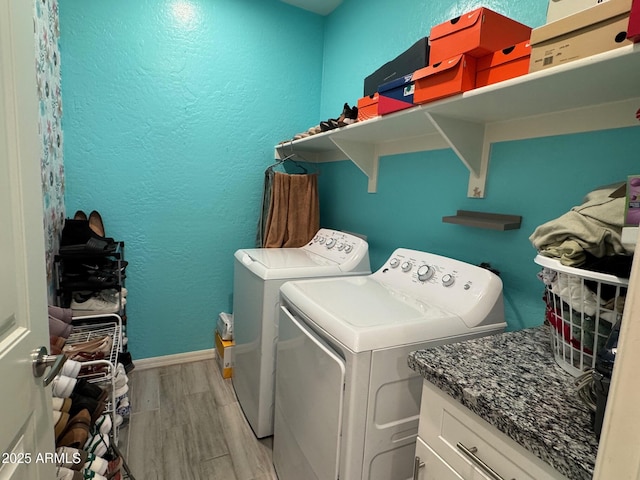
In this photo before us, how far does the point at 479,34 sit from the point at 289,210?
157 cm

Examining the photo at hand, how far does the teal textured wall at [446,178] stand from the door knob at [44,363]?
1.43 meters

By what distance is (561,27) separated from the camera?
31.7 inches

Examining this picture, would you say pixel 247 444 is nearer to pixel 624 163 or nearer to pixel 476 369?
pixel 476 369

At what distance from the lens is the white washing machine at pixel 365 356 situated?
0.98m

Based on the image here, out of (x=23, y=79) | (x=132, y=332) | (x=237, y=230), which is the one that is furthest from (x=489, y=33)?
(x=132, y=332)

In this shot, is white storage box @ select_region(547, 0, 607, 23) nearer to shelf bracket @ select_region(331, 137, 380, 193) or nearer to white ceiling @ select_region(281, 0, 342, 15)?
shelf bracket @ select_region(331, 137, 380, 193)

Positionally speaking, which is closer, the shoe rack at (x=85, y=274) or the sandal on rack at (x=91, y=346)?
the sandal on rack at (x=91, y=346)

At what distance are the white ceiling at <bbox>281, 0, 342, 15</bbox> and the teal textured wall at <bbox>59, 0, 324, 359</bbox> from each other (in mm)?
64

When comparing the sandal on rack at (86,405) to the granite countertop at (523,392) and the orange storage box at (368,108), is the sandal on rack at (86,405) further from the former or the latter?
the orange storage box at (368,108)

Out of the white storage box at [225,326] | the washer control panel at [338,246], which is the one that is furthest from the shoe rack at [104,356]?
the washer control panel at [338,246]

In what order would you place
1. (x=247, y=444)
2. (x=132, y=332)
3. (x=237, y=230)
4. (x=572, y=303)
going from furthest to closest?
(x=237, y=230)
(x=132, y=332)
(x=247, y=444)
(x=572, y=303)

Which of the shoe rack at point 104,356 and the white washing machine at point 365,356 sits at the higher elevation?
the white washing machine at point 365,356

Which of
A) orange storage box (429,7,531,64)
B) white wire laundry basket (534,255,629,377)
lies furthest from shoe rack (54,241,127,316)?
white wire laundry basket (534,255,629,377)

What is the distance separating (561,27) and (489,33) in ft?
0.93
